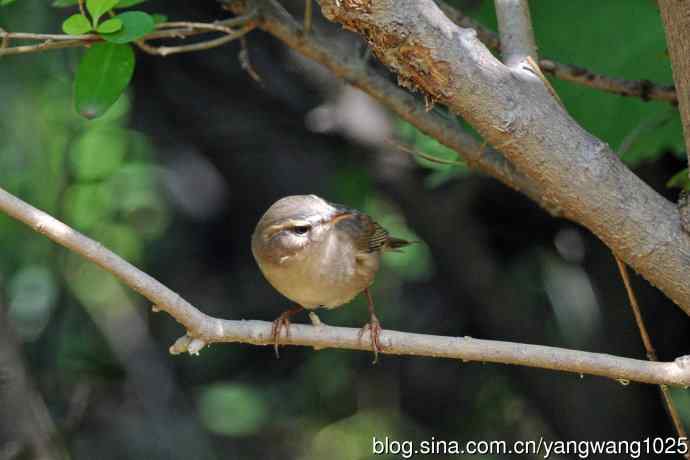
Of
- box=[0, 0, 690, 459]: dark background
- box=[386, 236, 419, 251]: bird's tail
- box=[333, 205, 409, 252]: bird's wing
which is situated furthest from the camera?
box=[0, 0, 690, 459]: dark background

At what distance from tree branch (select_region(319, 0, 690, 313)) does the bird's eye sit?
1.68 m

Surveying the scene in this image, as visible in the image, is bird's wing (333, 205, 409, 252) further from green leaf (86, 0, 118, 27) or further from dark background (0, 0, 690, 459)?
green leaf (86, 0, 118, 27)

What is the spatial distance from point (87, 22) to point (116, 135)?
2.60 m

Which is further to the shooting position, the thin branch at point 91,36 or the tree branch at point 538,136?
the thin branch at point 91,36

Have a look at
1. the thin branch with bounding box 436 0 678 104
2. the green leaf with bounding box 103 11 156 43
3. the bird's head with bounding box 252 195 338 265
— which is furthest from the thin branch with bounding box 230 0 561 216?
the green leaf with bounding box 103 11 156 43

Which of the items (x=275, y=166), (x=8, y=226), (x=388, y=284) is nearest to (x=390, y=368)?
(x=388, y=284)

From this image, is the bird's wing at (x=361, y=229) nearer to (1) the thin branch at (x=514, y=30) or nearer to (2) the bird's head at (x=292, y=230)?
(2) the bird's head at (x=292, y=230)

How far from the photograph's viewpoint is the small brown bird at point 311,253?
3891 mm

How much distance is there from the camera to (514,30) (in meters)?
2.62

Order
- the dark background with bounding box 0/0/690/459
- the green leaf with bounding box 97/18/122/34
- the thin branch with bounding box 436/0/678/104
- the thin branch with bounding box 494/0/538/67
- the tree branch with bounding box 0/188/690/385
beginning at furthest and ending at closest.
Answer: the dark background with bounding box 0/0/690/459 < the thin branch with bounding box 436/0/678/104 < the green leaf with bounding box 97/18/122/34 < the thin branch with bounding box 494/0/538/67 < the tree branch with bounding box 0/188/690/385

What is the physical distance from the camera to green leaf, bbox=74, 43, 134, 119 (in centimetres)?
285

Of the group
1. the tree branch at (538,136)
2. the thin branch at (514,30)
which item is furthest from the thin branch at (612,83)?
the tree branch at (538,136)

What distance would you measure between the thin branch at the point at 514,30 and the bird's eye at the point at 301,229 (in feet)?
4.91

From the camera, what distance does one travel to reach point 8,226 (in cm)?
555
